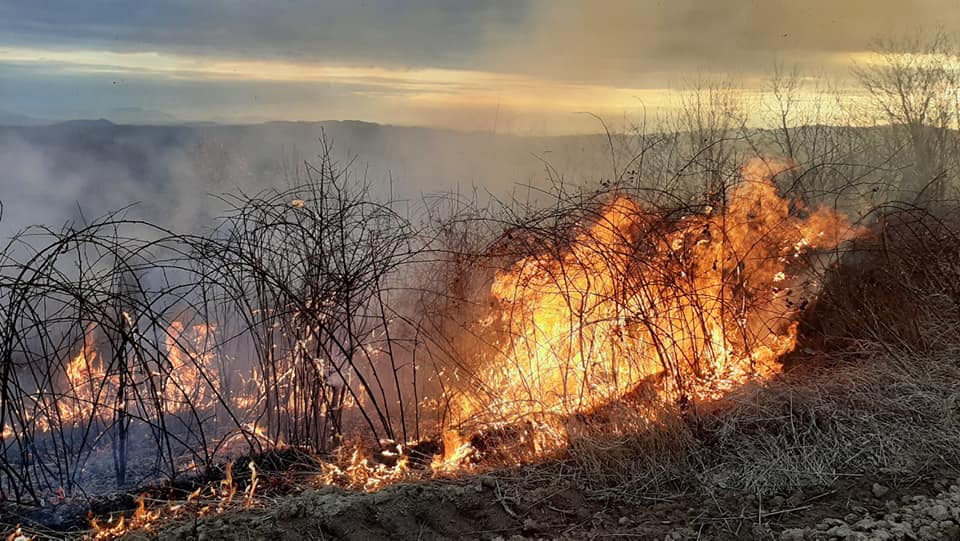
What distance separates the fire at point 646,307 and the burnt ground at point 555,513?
90 centimetres

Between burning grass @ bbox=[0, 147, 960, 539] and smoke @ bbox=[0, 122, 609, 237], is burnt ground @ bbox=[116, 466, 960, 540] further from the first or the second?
smoke @ bbox=[0, 122, 609, 237]

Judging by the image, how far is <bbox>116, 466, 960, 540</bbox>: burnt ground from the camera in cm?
311

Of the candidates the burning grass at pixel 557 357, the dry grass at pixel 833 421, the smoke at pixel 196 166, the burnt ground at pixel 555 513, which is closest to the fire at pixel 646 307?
the burning grass at pixel 557 357

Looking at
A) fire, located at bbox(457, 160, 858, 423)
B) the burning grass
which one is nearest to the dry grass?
the burning grass

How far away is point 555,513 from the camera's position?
3.38 meters

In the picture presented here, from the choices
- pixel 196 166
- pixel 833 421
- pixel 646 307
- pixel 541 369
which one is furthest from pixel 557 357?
pixel 196 166

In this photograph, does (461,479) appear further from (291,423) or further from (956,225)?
(956,225)

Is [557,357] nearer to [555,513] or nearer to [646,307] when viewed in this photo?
[646,307]

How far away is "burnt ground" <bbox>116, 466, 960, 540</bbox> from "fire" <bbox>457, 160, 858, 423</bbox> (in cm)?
90

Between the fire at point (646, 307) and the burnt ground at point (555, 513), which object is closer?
the burnt ground at point (555, 513)

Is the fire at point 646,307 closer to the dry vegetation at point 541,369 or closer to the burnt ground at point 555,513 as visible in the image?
the dry vegetation at point 541,369

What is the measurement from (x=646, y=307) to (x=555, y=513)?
1974mm

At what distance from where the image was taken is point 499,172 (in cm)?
1714

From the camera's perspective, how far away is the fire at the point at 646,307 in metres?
4.63
